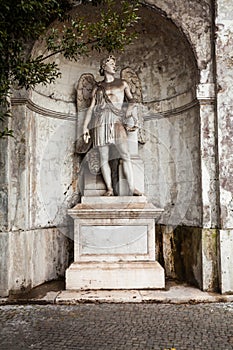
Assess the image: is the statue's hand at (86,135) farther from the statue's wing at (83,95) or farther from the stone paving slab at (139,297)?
the stone paving slab at (139,297)

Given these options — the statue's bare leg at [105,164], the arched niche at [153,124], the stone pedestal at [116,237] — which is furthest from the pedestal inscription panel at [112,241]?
the arched niche at [153,124]

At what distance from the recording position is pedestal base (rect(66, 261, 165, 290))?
18.9ft

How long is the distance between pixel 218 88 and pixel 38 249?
3.92 m

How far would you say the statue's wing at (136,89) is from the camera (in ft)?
23.4

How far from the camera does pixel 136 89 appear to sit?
23.6 feet

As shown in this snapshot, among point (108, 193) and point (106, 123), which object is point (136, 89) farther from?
point (108, 193)

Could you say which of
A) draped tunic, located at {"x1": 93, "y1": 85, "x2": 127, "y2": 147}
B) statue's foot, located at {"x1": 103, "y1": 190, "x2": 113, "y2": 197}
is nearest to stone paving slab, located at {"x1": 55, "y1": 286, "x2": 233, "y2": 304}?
statue's foot, located at {"x1": 103, "y1": 190, "x2": 113, "y2": 197}

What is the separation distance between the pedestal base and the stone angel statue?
1258 millimetres

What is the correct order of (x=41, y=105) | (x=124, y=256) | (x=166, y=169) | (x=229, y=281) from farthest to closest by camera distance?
(x=166, y=169) → (x=41, y=105) → (x=124, y=256) → (x=229, y=281)

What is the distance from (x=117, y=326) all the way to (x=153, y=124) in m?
4.11

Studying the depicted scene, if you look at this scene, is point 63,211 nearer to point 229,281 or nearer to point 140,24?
point 229,281

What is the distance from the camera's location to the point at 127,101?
6.73 metres

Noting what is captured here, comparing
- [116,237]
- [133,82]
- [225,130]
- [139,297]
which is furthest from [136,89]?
[139,297]

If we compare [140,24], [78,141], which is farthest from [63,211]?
[140,24]
